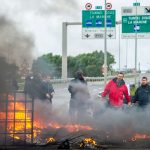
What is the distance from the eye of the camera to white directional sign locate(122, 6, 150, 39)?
3781 centimetres

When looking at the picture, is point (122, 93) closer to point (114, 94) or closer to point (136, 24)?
point (114, 94)

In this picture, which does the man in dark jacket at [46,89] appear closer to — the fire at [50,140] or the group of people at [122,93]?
the fire at [50,140]

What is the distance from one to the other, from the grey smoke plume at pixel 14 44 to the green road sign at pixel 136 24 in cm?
2644

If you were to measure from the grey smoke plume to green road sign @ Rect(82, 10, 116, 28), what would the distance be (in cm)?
2262

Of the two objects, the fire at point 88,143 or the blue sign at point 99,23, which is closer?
the fire at point 88,143

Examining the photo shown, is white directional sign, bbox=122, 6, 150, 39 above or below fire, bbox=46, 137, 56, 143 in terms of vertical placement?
above

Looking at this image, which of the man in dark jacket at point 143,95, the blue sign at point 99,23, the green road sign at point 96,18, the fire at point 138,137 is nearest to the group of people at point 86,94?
the man in dark jacket at point 143,95

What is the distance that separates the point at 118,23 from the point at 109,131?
24041 mm

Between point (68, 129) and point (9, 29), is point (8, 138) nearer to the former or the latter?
point (68, 129)

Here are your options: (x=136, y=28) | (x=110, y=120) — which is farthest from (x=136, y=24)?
(x=110, y=120)

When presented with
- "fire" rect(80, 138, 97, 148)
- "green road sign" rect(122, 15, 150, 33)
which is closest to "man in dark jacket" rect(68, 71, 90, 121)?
"fire" rect(80, 138, 97, 148)

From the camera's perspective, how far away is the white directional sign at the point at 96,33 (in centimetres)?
3375

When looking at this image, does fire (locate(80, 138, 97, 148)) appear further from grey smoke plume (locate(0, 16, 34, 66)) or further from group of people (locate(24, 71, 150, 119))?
grey smoke plume (locate(0, 16, 34, 66))

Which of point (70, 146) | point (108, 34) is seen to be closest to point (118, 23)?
point (108, 34)
